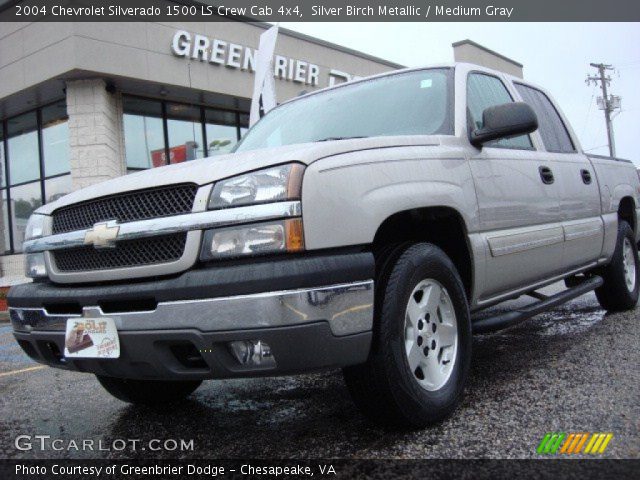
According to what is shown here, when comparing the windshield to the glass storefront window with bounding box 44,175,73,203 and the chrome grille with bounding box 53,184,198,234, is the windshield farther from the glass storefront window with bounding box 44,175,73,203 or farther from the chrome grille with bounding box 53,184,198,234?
the glass storefront window with bounding box 44,175,73,203

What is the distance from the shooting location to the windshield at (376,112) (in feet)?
10.2

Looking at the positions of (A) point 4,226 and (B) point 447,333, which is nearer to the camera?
(B) point 447,333

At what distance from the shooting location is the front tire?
88.2 inches

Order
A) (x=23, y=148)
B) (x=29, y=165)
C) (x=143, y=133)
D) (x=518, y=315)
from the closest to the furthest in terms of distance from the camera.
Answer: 1. (x=518, y=315)
2. (x=143, y=133)
3. (x=29, y=165)
4. (x=23, y=148)

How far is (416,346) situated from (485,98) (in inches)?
73.5

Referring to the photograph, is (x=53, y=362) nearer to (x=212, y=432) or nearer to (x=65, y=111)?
(x=212, y=432)

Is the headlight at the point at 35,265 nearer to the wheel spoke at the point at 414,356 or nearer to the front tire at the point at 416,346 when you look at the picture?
the front tire at the point at 416,346

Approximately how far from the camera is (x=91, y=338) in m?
2.30

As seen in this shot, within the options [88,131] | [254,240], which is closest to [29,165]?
[88,131]

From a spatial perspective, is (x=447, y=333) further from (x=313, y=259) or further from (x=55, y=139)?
(x=55, y=139)

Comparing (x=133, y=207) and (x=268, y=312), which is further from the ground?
(x=133, y=207)

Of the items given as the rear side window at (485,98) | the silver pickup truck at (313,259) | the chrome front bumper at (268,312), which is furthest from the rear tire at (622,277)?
the chrome front bumper at (268,312)

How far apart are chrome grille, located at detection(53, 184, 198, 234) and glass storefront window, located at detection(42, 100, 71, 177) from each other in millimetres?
12455

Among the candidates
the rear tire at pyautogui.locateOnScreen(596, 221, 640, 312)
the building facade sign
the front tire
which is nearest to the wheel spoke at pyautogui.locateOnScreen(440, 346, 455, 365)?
the front tire
